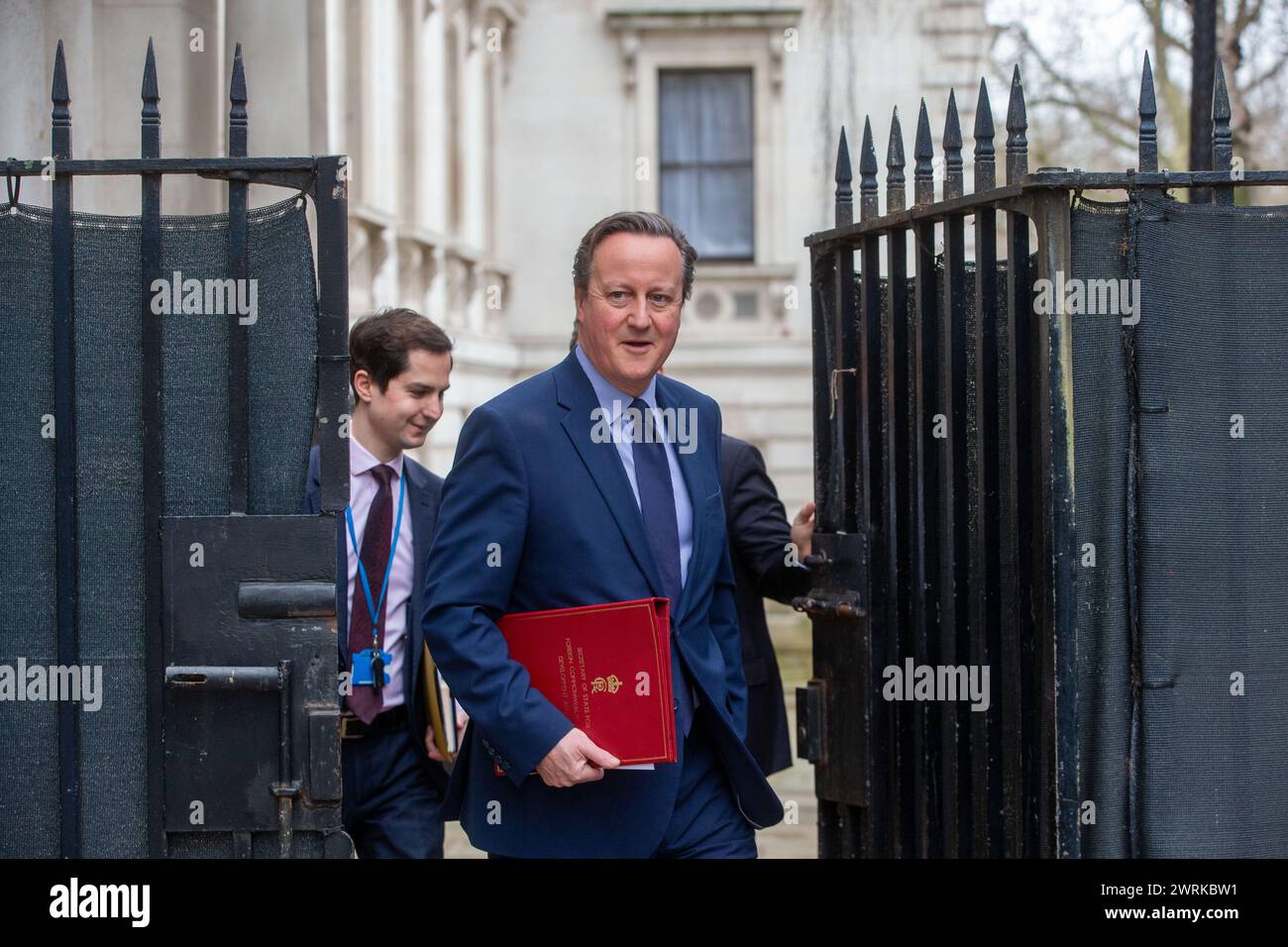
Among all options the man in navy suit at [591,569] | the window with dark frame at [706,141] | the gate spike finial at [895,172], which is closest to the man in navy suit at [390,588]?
the man in navy suit at [591,569]

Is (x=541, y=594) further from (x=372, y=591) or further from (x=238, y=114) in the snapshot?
(x=238, y=114)

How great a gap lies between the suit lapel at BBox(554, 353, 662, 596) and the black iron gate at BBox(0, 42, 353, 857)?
537 mm

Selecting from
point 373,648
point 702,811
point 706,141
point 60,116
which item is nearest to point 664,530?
point 702,811

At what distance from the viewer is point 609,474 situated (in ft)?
13.2

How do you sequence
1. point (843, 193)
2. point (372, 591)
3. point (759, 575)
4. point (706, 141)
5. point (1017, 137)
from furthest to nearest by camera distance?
1. point (706, 141)
2. point (759, 575)
3. point (843, 193)
4. point (372, 591)
5. point (1017, 137)

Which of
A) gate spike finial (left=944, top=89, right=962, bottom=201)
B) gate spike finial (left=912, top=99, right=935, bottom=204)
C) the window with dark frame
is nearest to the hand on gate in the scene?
gate spike finial (left=912, top=99, right=935, bottom=204)

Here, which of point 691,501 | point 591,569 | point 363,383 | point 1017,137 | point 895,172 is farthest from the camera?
point 363,383

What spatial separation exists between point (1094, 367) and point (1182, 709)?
838 mm

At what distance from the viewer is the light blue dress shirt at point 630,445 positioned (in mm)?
4121

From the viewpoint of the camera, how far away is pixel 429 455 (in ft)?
54.8

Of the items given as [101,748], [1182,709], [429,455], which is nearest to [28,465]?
[101,748]

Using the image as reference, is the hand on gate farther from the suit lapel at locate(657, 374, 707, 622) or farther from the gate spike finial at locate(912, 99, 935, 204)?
the suit lapel at locate(657, 374, 707, 622)

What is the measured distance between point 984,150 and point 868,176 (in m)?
0.52

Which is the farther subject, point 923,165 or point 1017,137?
point 923,165
